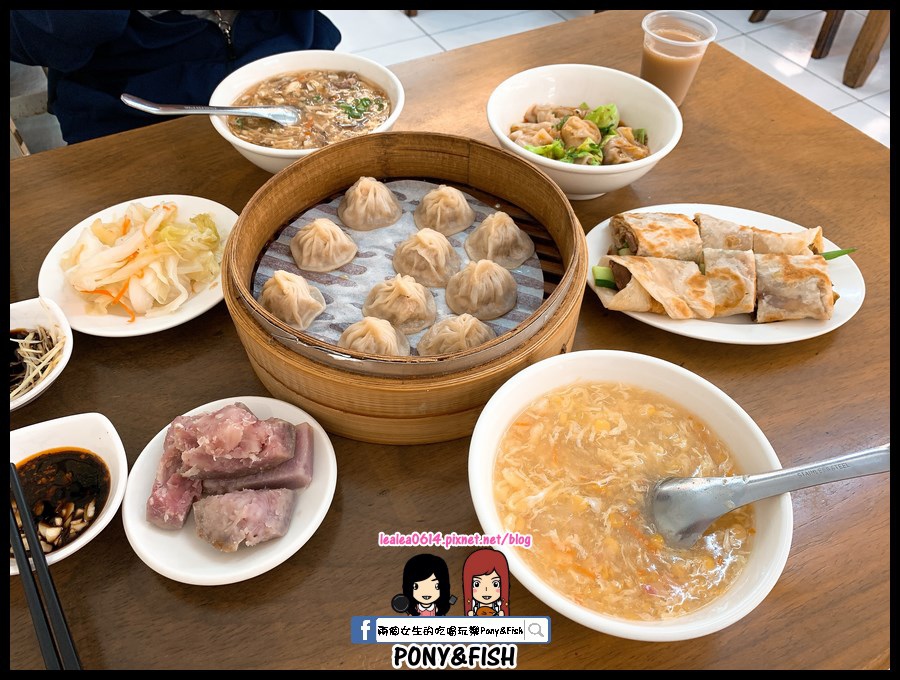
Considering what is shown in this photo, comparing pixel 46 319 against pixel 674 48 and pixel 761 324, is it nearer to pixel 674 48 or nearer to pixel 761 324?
pixel 761 324

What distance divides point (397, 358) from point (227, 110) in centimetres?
130

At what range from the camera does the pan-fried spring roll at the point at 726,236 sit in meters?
1.91

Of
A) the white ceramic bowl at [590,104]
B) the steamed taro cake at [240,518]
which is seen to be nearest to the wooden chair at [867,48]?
the white ceramic bowl at [590,104]

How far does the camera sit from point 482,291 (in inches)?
64.9

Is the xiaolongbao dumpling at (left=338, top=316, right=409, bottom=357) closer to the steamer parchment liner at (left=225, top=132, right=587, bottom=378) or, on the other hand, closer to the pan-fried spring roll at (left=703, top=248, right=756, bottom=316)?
the steamer parchment liner at (left=225, top=132, right=587, bottom=378)

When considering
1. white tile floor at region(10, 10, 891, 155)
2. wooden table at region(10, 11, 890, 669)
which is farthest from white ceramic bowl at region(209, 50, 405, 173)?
white tile floor at region(10, 10, 891, 155)

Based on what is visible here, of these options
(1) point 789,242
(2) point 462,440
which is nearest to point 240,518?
(2) point 462,440

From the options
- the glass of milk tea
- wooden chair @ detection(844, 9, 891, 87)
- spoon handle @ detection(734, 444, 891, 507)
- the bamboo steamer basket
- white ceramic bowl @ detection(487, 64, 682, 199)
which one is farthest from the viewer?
wooden chair @ detection(844, 9, 891, 87)

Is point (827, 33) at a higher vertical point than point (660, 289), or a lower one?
lower

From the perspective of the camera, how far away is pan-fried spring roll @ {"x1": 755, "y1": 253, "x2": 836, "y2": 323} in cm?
173

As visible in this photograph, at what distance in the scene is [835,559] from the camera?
4.40 ft

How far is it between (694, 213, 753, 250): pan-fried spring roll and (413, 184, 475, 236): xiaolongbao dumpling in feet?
2.34
